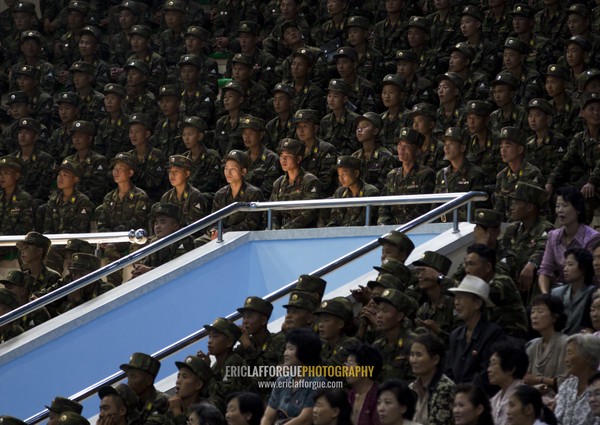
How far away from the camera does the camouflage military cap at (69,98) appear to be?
16.3 m

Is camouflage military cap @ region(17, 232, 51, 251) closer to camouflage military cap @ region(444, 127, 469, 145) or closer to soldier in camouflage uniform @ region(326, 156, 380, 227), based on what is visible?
soldier in camouflage uniform @ region(326, 156, 380, 227)

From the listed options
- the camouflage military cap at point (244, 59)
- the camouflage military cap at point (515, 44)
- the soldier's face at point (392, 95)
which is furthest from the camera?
the camouflage military cap at point (244, 59)

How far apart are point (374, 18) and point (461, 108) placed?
2770mm

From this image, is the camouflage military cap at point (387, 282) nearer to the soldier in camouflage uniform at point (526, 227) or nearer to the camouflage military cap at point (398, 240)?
the camouflage military cap at point (398, 240)

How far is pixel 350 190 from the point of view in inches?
513

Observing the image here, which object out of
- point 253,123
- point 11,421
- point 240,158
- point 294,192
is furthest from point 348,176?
point 11,421

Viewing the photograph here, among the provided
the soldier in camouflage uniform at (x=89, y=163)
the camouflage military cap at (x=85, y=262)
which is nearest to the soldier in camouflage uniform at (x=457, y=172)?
the camouflage military cap at (x=85, y=262)

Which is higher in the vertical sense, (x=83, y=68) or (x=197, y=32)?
(x=197, y=32)

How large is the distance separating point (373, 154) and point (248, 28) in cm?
340

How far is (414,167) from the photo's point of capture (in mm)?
13305

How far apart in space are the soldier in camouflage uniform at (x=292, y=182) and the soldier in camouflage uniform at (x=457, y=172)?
3.59 ft

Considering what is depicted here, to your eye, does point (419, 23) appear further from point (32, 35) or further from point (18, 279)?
point (18, 279)

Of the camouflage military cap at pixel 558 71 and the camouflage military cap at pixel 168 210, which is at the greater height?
the camouflage military cap at pixel 558 71

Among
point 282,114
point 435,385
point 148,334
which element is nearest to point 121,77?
point 282,114
